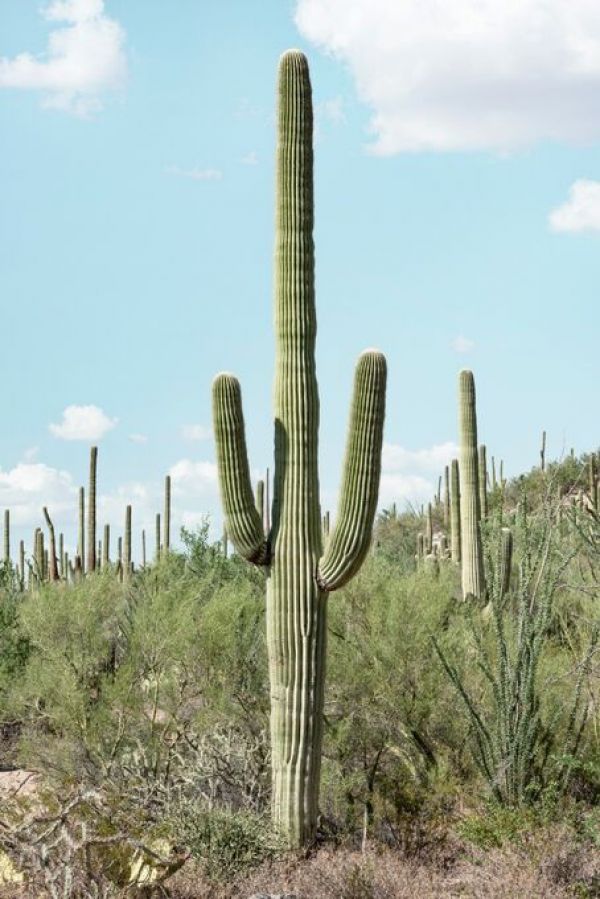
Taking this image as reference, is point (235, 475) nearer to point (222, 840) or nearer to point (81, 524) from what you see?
point (222, 840)

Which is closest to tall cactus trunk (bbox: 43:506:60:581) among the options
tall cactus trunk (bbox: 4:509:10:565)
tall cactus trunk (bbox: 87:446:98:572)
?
tall cactus trunk (bbox: 87:446:98:572)

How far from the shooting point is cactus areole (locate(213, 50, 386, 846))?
10836mm

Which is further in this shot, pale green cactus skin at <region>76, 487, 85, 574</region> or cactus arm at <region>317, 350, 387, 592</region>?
pale green cactus skin at <region>76, 487, 85, 574</region>

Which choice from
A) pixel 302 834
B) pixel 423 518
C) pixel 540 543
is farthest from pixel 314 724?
pixel 423 518

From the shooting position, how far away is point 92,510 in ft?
91.9

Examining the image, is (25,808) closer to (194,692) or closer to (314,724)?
(314,724)

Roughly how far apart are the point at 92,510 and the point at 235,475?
17395 mm

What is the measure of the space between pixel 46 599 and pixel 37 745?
74.0 inches

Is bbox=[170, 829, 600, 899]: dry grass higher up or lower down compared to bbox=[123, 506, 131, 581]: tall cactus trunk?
lower down

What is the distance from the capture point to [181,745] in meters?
12.5

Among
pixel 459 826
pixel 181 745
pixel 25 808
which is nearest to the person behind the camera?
pixel 25 808

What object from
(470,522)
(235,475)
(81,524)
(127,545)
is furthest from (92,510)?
(235,475)

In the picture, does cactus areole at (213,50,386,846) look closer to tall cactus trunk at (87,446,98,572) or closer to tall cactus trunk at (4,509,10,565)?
tall cactus trunk at (87,446,98,572)

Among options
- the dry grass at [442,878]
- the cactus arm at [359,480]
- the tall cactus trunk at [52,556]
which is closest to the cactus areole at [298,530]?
the cactus arm at [359,480]
